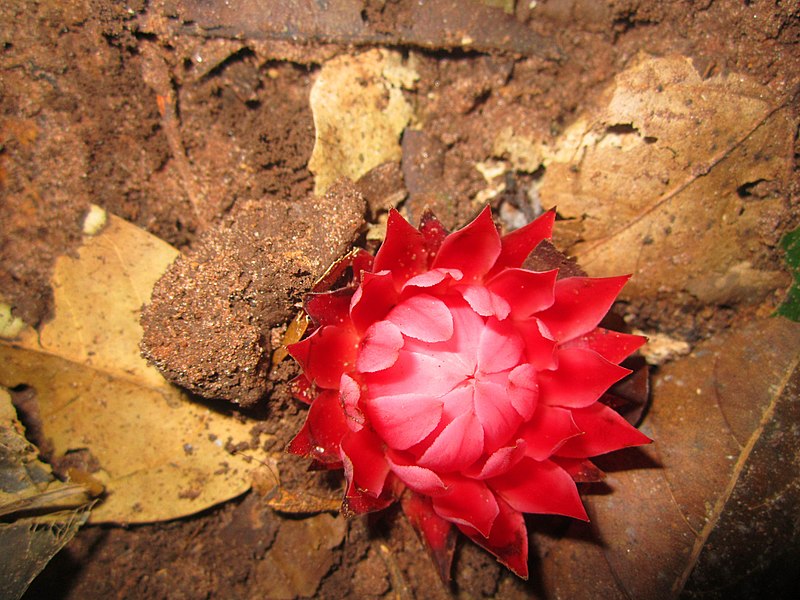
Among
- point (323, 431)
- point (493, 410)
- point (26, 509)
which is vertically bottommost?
point (26, 509)

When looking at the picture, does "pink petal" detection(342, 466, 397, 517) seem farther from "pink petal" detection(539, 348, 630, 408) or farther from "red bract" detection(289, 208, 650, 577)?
"pink petal" detection(539, 348, 630, 408)

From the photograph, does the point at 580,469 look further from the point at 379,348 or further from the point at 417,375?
the point at 379,348

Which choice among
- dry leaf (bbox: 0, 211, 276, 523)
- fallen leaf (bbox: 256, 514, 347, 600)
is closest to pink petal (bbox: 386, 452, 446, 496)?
fallen leaf (bbox: 256, 514, 347, 600)

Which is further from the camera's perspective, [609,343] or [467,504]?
[609,343]

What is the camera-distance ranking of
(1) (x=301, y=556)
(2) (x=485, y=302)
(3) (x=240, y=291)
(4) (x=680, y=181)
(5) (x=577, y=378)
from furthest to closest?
(1) (x=301, y=556), (4) (x=680, y=181), (3) (x=240, y=291), (5) (x=577, y=378), (2) (x=485, y=302)

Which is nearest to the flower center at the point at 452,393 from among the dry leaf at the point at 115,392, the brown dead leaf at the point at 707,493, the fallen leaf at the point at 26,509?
the brown dead leaf at the point at 707,493

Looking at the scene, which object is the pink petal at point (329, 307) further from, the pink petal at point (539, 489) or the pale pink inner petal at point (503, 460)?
the pink petal at point (539, 489)

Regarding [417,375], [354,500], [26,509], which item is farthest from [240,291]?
[26,509]
